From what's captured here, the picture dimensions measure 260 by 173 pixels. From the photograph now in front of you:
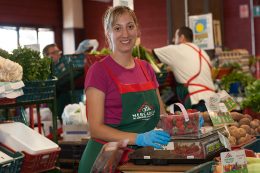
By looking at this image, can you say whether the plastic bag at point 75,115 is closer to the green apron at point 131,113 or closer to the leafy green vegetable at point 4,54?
the leafy green vegetable at point 4,54

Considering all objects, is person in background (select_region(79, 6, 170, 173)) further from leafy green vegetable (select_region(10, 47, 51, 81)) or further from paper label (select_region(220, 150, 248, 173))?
leafy green vegetable (select_region(10, 47, 51, 81))

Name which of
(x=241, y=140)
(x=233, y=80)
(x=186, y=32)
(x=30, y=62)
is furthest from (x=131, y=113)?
(x=233, y=80)

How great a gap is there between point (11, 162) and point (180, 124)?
3.52ft

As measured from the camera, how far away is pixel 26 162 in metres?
3.13

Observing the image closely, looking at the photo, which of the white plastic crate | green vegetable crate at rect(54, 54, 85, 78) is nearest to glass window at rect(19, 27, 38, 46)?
green vegetable crate at rect(54, 54, 85, 78)

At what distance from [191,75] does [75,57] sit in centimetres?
150

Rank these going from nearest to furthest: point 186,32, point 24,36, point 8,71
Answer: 1. point 8,71
2. point 186,32
3. point 24,36

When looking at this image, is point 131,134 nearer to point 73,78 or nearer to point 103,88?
point 103,88

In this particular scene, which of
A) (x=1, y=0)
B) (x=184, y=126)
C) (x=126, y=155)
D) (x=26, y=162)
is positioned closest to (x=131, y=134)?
(x=126, y=155)

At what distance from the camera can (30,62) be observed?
3658 mm

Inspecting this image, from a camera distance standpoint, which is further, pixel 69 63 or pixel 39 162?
pixel 69 63

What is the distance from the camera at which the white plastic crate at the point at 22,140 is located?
3.12m

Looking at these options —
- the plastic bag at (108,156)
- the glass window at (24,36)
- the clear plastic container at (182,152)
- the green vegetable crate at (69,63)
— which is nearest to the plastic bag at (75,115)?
the green vegetable crate at (69,63)

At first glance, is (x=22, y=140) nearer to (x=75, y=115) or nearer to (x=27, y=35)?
(x=75, y=115)
